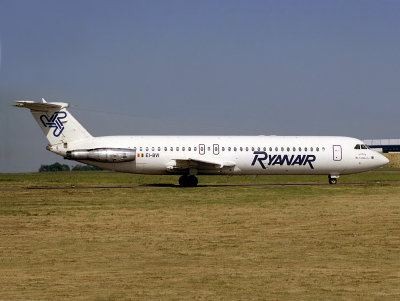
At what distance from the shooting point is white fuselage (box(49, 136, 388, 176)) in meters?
38.7

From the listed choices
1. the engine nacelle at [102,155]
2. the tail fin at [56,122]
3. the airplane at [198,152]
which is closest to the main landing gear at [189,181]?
the airplane at [198,152]

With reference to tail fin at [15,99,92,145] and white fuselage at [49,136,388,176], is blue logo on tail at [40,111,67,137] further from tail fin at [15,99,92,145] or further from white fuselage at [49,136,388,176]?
white fuselage at [49,136,388,176]

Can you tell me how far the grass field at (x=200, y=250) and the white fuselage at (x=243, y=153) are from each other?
12.5m

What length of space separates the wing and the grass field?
39.7 feet

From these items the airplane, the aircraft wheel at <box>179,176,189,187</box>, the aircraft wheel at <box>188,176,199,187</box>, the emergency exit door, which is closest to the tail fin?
the airplane

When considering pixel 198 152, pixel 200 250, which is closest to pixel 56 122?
pixel 198 152

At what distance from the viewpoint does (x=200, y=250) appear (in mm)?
13961

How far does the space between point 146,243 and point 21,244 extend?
3365 mm

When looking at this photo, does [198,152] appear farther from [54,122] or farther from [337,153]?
[337,153]

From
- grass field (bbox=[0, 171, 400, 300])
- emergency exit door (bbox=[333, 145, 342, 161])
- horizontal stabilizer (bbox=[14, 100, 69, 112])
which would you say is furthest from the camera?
emergency exit door (bbox=[333, 145, 342, 161])

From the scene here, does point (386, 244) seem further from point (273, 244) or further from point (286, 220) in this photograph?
point (286, 220)

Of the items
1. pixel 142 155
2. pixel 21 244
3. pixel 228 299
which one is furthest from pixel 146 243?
pixel 142 155

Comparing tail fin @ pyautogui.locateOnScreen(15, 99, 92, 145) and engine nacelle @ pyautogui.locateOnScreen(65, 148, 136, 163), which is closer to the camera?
engine nacelle @ pyautogui.locateOnScreen(65, 148, 136, 163)

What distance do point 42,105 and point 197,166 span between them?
11458mm
